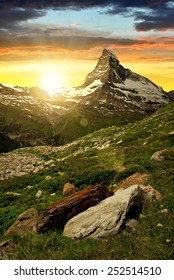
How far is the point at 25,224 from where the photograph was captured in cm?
1692

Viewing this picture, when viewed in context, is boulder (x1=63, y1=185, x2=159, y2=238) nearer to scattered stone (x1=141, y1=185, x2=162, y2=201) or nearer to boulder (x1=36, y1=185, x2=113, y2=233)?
scattered stone (x1=141, y1=185, x2=162, y2=201)

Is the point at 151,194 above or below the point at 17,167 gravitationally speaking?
above

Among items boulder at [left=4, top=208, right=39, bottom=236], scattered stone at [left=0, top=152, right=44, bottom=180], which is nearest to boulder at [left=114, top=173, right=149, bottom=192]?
boulder at [left=4, top=208, right=39, bottom=236]

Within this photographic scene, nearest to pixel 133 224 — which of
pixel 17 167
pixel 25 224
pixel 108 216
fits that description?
pixel 108 216

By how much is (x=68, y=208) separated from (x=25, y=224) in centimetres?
253

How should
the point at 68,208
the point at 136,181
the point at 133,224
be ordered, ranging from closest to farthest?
the point at 133,224
the point at 68,208
the point at 136,181

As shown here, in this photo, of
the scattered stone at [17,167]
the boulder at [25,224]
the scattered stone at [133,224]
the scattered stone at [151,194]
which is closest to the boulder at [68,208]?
the boulder at [25,224]

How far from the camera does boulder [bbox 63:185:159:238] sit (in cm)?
1260

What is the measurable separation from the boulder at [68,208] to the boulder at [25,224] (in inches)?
32.1

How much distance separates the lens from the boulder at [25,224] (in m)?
16.1

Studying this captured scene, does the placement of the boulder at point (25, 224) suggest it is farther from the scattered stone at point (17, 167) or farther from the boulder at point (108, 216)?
the scattered stone at point (17, 167)

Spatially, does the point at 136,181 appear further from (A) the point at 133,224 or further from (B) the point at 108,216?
(A) the point at 133,224
